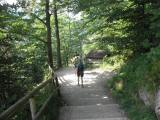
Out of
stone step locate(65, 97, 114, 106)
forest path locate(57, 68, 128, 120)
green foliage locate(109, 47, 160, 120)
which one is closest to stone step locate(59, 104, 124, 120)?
forest path locate(57, 68, 128, 120)

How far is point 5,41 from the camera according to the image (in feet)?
42.7

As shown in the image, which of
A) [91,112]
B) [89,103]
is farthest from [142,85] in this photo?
[89,103]

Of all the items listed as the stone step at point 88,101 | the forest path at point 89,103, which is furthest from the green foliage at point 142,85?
the stone step at point 88,101

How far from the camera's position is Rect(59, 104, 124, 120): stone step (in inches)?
382

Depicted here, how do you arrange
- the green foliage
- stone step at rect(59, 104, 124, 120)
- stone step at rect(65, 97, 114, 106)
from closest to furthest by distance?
the green foliage, stone step at rect(59, 104, 124, 120), stone step at rect(65, 97, 114, 106)

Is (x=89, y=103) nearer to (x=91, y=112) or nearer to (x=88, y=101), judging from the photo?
(x=88, y=101)

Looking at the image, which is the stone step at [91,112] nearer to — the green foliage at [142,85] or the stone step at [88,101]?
the green foliage at [142,85]

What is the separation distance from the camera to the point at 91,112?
10172 mm

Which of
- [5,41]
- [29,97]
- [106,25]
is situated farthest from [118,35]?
[29,97]

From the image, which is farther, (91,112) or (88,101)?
(88,101)

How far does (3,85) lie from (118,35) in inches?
281

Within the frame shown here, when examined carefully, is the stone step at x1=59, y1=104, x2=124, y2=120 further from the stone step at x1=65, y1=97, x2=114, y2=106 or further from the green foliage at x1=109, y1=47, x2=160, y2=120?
the stone step at x1=65, y1=97, x2=114, y2=106

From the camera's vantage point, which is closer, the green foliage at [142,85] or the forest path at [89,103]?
the green foliage at [142,85]

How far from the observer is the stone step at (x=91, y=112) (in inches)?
382
